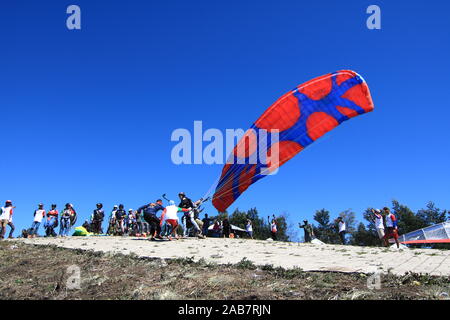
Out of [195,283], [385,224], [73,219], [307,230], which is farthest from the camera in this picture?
[307,230]

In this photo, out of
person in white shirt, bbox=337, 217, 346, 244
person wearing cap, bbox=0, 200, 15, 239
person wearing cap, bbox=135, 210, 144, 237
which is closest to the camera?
person wearing cap, bbox=0, 200, 15, 239

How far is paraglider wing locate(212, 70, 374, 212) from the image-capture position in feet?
41.7

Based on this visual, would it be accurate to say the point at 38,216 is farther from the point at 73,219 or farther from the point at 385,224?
the point at 385,224

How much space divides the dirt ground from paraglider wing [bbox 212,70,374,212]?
6709mm

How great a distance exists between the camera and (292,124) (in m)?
13.0

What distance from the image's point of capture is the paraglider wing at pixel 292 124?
12711mm

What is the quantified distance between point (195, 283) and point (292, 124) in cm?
913

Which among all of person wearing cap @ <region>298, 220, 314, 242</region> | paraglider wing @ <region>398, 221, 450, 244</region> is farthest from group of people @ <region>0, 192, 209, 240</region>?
paraglider wing @ <region>398, 221, 450, 244</region>

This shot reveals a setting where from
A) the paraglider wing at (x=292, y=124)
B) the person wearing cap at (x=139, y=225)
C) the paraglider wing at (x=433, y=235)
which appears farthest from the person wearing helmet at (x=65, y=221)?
the paraglider wing at (x=433, y=235)

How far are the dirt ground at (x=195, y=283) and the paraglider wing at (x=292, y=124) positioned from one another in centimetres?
671

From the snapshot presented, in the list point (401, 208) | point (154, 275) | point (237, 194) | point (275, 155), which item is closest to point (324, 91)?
point (275, 155)

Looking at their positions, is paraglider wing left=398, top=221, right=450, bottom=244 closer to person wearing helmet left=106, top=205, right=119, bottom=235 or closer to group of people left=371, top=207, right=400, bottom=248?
group of people left=371, top=207, right=400, bottom=248

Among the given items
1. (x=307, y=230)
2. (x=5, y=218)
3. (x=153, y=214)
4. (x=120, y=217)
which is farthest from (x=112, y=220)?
(x=307, y=230)
